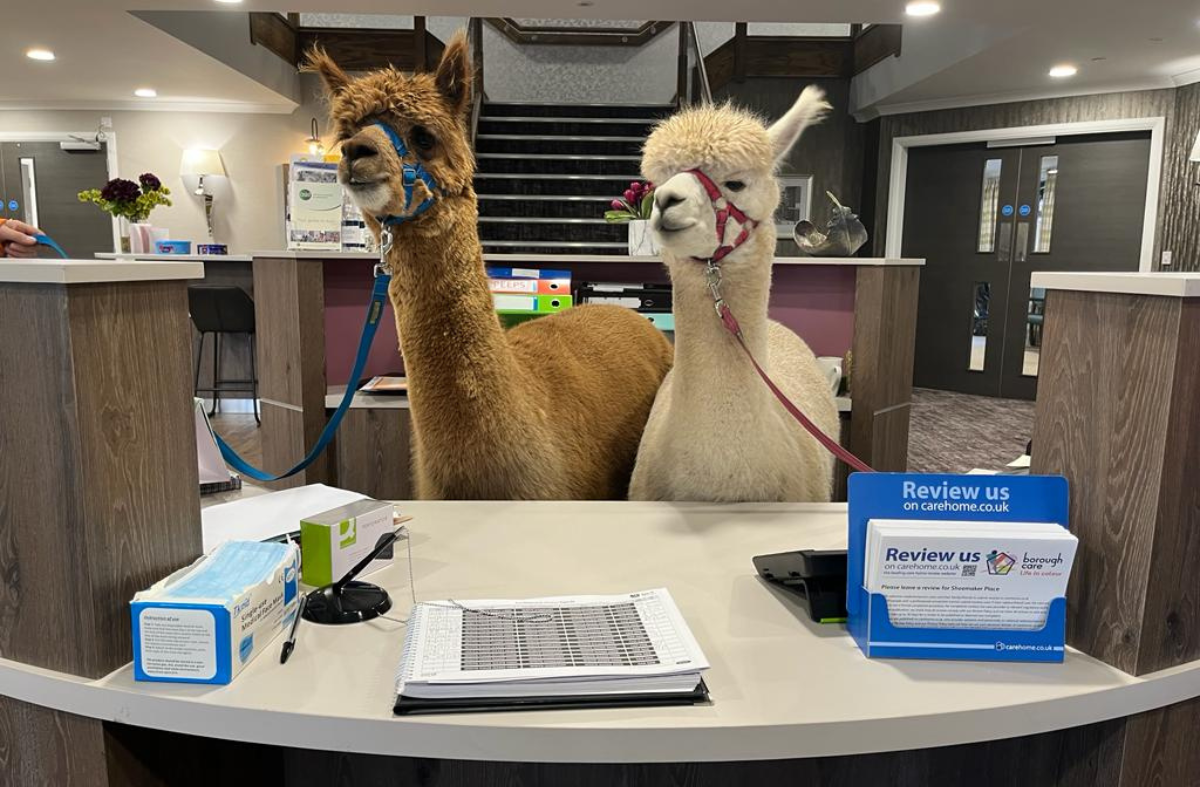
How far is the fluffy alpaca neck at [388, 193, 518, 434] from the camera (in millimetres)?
1774

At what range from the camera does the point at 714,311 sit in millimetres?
1630

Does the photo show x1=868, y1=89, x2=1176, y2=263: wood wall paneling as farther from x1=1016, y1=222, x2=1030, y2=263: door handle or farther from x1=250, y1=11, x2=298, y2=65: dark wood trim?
x1=250, y1=11, x2=298, y2=65: dark wood trim

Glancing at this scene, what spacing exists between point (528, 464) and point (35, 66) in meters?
9.05

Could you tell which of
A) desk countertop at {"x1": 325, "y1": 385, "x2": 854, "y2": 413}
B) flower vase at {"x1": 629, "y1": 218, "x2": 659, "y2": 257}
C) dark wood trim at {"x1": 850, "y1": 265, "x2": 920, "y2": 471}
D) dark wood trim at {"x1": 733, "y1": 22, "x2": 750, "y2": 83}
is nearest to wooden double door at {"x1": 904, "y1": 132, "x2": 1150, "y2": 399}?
dark wood trim at {"x1": 733, "y1": 22, "x2": 750, "y2": 83}

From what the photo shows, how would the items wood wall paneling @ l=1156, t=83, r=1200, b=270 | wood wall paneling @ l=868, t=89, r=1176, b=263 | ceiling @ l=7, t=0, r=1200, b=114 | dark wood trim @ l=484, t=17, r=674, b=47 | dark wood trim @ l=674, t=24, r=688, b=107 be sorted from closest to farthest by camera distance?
ceiling @ l=7, t=0, r=1200, b=114
wood wall paneling @ l=1156, t=83, r=1200, b=270
wood wall paneling @ l=868, t=89, r=1176, b=263
dark wood trim @ l=674, t=24, r=688, b=107
dark wood trim @ l=484, t=17, r=674, b=47

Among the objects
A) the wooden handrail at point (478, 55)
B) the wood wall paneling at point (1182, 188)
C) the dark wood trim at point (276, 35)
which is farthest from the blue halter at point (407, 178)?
the wood wall paneling at point (1182, 188)

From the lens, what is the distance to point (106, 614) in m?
0.95

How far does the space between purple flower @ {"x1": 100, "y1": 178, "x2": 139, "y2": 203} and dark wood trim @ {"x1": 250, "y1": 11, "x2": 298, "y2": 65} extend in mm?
2443

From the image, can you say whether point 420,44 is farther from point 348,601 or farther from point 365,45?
point 348,601

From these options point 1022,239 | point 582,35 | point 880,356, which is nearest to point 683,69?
point 582,35

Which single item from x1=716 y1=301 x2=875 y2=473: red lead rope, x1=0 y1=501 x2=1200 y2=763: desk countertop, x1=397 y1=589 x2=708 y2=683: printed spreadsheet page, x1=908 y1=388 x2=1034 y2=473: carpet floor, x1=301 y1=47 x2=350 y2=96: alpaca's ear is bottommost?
x1=908 y1=388 x2=1034 y2=473: carpet floor

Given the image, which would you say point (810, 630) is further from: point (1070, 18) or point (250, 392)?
point (250, 392)

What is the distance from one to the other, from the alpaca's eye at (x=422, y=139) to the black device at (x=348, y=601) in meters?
0.93

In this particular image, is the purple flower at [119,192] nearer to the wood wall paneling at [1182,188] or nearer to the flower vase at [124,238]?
the flower vase at [124,238]
